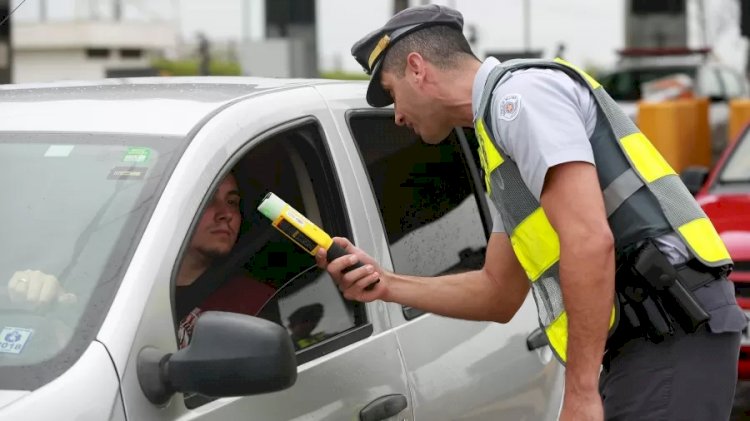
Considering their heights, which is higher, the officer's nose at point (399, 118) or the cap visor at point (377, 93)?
A: the cap visor at point (377, 93)

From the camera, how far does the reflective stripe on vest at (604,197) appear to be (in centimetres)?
325

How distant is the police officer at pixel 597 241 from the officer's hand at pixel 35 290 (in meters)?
0.68

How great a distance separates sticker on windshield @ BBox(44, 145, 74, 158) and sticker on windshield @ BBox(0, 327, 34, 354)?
0.49 meters

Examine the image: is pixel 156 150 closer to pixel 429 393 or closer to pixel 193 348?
pixel 193 348

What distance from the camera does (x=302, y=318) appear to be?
3605 mm

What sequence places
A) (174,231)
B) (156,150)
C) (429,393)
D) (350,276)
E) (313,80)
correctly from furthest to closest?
(313,80) < (429,393) < (350,276) < (156,150) < (174,231)

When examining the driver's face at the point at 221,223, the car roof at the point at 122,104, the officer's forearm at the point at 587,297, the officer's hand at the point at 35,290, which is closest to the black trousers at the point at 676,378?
the officer's forearm at the point at 587,297

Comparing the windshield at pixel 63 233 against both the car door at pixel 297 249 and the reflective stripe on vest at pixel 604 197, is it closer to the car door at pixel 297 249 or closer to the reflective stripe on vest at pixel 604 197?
the car door at pixel 297 249

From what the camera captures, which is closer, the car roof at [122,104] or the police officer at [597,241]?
the police officer at [597,241]

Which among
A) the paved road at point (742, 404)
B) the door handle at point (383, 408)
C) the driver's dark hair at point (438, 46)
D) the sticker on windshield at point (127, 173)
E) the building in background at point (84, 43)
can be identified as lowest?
the building in background at point (84, 43)

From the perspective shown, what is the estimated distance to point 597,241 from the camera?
3.05 meters

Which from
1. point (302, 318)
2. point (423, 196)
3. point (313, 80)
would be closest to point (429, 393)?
point (302, 318)

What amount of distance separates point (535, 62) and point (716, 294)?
2.16 ft

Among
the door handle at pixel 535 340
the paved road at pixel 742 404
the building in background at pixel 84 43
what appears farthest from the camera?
the building in background at pixel 84 43
